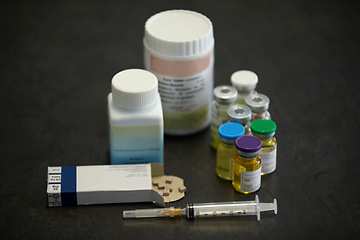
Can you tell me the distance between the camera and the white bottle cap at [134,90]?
59.4 inches

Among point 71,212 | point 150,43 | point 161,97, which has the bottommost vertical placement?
point 71,212

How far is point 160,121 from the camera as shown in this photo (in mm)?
1527

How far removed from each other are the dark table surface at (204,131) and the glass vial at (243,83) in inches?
5.9

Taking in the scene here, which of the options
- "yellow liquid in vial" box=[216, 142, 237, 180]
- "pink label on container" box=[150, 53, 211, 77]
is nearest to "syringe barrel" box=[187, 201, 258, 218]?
"yellow liquid in vial" box=[216, 142, 237, 180]

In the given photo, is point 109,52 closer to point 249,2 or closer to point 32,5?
point 32,5

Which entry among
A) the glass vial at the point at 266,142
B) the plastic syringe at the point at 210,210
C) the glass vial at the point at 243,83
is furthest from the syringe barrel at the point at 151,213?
the glass vial at the point at 243,83

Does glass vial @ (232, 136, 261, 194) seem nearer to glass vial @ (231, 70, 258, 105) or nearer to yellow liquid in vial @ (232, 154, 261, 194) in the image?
yellow liquid in vial @ (232, 154, 261, 194)

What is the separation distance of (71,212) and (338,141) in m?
0.71

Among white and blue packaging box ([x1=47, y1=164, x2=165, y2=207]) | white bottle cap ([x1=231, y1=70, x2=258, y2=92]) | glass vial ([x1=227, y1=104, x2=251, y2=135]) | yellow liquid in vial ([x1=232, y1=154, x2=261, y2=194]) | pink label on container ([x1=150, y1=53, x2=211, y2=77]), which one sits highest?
pink label on container ([x1=150, y1=53, x2=211, y2=77])

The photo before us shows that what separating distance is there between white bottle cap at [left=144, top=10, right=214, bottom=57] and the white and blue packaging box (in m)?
0.31

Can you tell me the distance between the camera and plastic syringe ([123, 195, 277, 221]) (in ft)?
4.89

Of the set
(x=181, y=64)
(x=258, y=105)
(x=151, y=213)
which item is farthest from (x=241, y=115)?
Result: (x=151, y=213)

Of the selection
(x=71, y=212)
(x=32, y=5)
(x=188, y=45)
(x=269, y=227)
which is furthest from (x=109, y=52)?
(x=269, y=227)

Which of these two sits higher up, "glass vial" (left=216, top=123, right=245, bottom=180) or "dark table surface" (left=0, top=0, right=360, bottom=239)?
"glass vial" (left=216, top=123, right=245, bottom=180)
